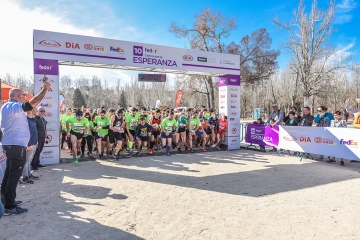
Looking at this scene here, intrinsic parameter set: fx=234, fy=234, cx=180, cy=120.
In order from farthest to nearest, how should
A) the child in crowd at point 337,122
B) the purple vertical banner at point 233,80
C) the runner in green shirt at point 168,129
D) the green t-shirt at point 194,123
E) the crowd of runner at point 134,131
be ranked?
1. the purple vertical banner at point 233,80
2. the green t-shirt at point 194,123
3. the runner in green shirt at point 168,129
4. the crowd of runner at point 134,131
5. the child in crowd at point 337,122

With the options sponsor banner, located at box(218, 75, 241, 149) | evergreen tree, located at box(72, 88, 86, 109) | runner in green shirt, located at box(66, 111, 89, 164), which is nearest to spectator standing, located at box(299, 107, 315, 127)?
sponsor banner, located at box(218, 75, 241, 149)

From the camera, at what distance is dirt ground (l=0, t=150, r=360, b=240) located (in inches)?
138

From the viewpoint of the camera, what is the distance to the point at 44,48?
8078 millimetres

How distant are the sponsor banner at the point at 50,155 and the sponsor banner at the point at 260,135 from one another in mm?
8816

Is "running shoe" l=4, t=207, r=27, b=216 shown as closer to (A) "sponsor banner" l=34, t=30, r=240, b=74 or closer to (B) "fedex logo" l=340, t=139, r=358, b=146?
(A) "sponsor banner" l=34, t=30, r=240, b=74

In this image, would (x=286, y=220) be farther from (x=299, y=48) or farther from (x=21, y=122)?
(x=299, y=48)

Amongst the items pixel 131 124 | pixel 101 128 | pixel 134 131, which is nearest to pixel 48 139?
pixel 101 128

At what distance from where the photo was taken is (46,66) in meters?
8.19

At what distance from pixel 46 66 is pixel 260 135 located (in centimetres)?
955

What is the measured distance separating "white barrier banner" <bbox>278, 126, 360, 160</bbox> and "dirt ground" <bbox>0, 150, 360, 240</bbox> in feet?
2.36

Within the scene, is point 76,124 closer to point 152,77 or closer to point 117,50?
point 117,50

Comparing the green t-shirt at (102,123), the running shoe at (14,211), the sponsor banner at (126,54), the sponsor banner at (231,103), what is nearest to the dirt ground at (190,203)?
the running shoe at (14,211)

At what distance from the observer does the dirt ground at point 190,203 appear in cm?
349

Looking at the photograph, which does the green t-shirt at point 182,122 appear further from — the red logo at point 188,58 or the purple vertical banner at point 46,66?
the purple vertical banner at point 46,66
